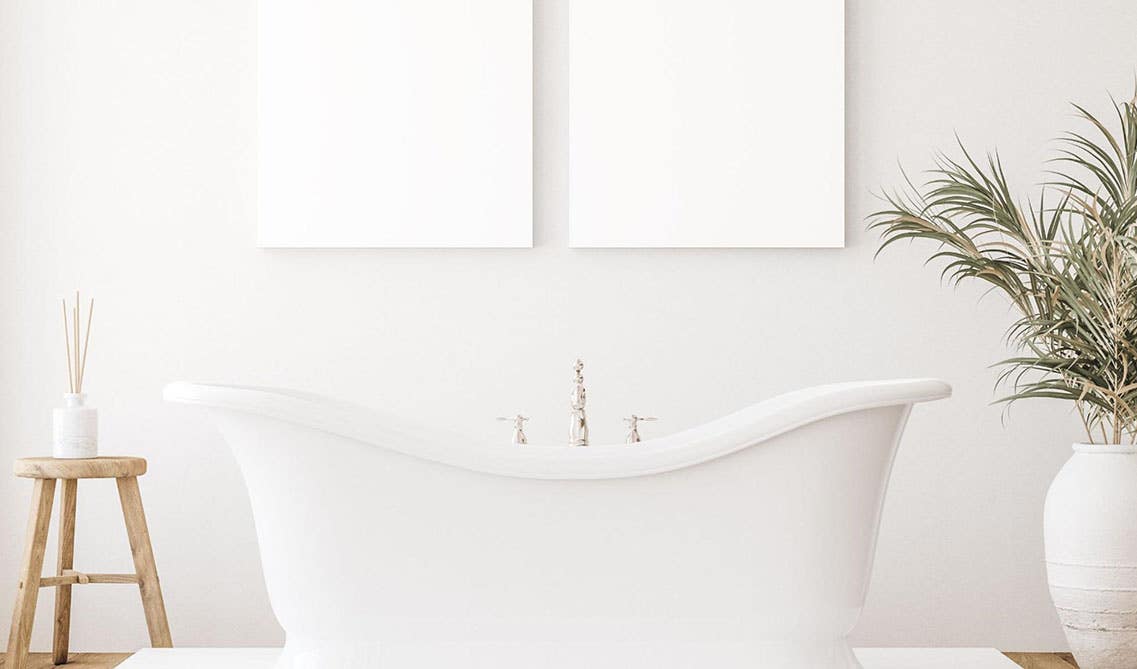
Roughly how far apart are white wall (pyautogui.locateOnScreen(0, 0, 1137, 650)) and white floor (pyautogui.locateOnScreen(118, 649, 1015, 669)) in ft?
1.64

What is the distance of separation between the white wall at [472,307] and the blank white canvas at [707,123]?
7cm

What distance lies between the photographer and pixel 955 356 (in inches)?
122

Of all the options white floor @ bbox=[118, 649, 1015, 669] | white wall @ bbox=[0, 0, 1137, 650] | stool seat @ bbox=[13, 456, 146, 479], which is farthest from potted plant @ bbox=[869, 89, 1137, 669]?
stool seat @ bbox=[13, 456, 146, 479]

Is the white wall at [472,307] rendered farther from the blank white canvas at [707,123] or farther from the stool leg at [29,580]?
the stool leg at [29,580]

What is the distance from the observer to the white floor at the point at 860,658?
241 centimetres

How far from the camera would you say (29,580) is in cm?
265

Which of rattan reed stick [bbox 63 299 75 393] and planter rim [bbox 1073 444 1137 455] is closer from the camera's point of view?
planter rim [bbox 1073 444 1137 455]

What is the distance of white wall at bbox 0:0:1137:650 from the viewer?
121 inches

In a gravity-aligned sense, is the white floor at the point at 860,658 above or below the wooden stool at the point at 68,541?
below

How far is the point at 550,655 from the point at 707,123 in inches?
66.3

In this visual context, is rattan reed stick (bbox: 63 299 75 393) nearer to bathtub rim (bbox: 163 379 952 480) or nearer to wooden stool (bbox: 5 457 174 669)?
wooden stool (bbox: 5 457 174 669)

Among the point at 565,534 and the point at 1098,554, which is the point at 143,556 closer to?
the point at 565,534

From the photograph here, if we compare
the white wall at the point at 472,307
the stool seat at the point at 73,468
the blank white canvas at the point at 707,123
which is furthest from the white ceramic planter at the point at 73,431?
the blank white canvas at the point at 707,123

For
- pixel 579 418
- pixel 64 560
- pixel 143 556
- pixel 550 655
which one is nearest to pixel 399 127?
pixel 579 418
